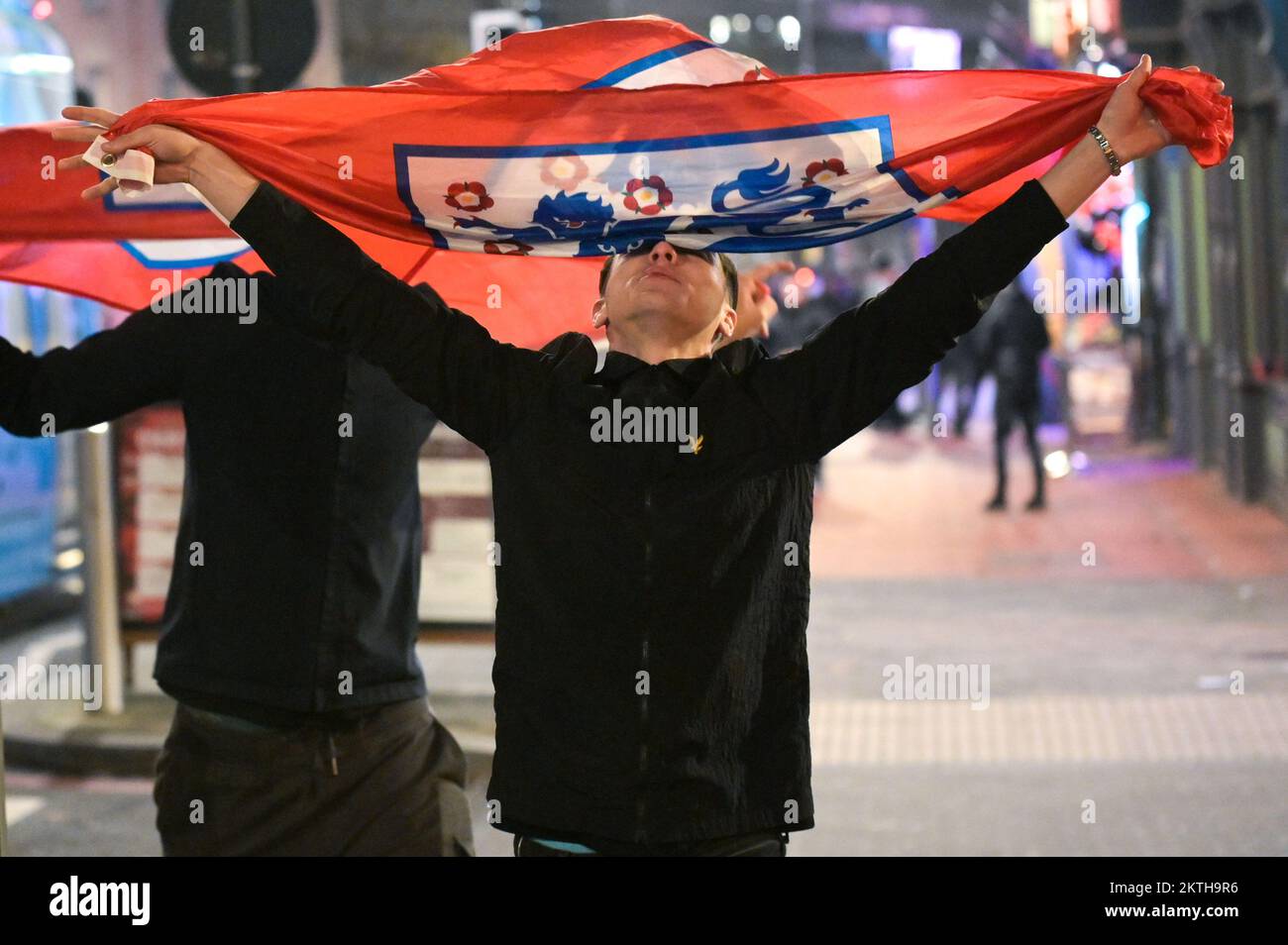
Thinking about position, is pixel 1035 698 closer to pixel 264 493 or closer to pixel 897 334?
pixel 264 493

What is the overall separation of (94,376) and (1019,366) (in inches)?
508

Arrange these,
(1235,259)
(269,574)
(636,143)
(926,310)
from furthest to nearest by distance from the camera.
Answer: (1235,259) < (269,574) < (636,143) < (926,310)

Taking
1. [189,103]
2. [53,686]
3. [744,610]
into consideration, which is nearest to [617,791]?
[744,610]

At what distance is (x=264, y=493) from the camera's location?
389cm

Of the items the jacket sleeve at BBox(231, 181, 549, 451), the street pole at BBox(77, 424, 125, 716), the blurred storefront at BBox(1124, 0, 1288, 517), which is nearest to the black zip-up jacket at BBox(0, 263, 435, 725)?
the jacket sleeve at BBox(231, 181, 549, 451)

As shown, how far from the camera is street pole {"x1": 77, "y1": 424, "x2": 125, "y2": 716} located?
29.0 ft

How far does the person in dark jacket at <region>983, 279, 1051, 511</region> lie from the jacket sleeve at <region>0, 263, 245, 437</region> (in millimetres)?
12586

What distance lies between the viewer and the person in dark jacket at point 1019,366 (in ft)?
51.6

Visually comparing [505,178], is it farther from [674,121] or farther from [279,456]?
[279,456]

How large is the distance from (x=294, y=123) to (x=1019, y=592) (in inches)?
358

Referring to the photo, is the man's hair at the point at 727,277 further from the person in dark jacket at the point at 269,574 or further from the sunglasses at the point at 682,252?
the person in dark jacket at the point at 269,574

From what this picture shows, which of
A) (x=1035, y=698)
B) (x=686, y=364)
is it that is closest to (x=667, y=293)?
(x=686, y=364)

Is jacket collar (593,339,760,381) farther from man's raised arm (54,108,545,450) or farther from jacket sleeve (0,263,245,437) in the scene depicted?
jacket sleeve (0,263,245,437)

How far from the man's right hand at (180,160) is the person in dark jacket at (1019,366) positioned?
13.2m
